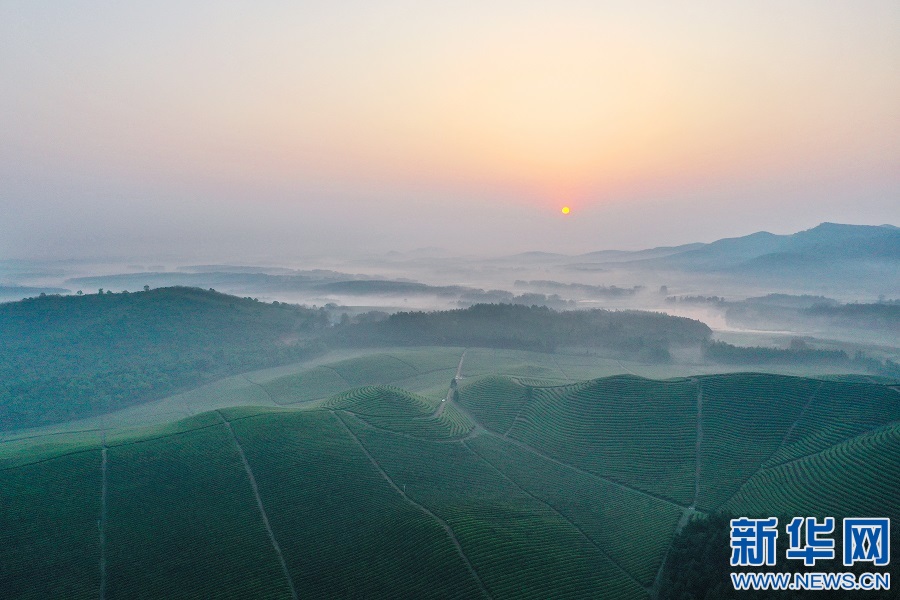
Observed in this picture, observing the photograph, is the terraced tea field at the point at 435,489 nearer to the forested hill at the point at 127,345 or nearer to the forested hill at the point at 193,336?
the forested hill at the point at 127,345

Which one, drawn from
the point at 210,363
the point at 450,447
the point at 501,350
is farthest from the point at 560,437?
the point at 210,363

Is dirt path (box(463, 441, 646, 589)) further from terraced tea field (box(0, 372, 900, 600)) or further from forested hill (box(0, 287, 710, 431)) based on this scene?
forested hill (box(0, 287, 710, 431))

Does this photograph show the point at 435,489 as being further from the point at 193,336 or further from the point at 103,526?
the point at 193,336

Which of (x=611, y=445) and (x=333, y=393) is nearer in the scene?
(x=611, y=445)

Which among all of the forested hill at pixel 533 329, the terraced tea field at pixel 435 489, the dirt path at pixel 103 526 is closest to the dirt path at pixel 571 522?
the terraced tea field at pixel 435 489

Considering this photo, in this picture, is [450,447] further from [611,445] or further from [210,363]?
[210,363]

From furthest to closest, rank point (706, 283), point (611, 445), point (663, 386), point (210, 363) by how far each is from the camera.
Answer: point (706, 283) < point (210, 363) < point (663, 386) < point (611, 445)
